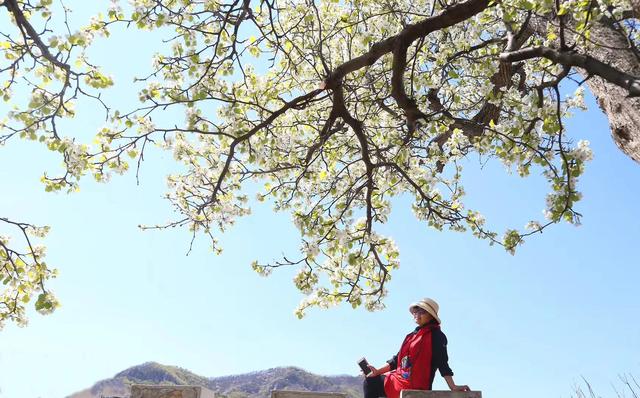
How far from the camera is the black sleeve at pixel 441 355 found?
5383 millimetres

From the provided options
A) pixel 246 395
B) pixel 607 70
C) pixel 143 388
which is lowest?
pixel 143 388

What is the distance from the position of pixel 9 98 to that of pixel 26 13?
132 cm

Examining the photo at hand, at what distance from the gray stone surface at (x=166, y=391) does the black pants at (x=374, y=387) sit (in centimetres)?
200

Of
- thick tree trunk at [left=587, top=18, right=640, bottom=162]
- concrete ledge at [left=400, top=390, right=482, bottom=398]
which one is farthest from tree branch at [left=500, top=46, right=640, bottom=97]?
concrete ledge at [left=400, top=390, right=482, bottom=398]

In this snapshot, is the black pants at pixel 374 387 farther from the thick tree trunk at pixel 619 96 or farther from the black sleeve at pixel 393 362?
the thick tree trunk at pixel 619 96

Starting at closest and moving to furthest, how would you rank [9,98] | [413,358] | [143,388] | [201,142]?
[143,388]
[413,358]
[9,98]
[201,142]

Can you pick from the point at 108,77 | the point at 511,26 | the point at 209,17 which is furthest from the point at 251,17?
the point at 511,26

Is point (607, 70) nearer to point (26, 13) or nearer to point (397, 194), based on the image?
point (397, 194)

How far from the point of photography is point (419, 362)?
557 cm

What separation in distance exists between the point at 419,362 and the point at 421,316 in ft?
1.82

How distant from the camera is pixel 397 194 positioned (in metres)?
9.66

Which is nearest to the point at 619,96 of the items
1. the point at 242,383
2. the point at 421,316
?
the point at 421,316

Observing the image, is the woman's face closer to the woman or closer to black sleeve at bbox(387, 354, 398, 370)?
the woman

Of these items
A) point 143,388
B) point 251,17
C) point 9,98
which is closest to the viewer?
point 143,388
